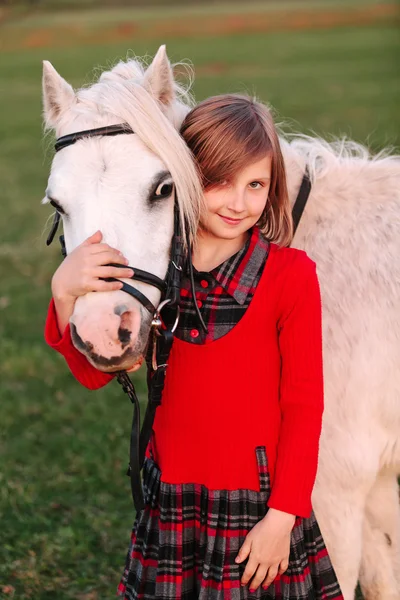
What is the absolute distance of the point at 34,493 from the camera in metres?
4.52

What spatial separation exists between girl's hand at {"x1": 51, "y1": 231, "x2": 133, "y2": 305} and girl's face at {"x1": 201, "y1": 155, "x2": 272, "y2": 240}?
343 mm

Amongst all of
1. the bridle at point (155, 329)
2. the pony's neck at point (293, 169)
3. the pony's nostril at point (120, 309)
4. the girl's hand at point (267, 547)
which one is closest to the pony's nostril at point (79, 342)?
the pony's nostril at point (120, 309)

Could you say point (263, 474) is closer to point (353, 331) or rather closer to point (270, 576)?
point (270, 576)

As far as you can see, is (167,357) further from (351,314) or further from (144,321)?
(351,314)

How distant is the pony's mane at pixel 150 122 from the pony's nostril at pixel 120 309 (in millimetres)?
325

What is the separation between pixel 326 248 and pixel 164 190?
0.79 metres

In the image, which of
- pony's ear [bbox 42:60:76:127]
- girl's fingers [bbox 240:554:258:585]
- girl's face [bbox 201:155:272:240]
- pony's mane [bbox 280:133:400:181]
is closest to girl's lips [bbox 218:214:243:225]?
girl's face [bbox 201:155:272:240]

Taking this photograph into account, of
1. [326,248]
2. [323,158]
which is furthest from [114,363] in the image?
[323,158]

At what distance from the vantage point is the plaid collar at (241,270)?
7.45 ft

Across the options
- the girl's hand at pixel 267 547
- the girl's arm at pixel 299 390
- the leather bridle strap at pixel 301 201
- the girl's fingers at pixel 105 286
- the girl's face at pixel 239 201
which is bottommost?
the girl's hand at pixel 267 547

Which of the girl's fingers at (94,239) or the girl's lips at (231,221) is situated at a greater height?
the girl's lips at (231,221)

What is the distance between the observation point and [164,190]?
2248 millimetres

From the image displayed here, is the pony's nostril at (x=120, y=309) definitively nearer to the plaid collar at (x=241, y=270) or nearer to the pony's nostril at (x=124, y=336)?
the pony's nostril at (x=124, y=336)

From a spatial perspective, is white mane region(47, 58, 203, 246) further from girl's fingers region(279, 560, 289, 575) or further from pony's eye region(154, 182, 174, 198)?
girl's fingers region(279, 560, 289, 575)
